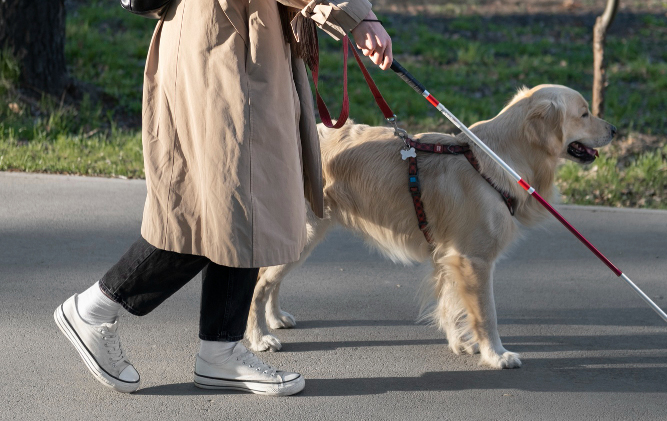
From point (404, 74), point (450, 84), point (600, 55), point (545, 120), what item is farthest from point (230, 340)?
point (450, 84)

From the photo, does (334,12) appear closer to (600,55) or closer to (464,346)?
(464,346)

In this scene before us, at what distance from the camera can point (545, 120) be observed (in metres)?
3.63

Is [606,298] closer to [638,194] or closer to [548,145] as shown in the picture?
[548,145]

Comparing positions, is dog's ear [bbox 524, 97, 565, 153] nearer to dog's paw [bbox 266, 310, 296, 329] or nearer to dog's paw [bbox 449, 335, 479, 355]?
dog's paw [bbox 449, 335, 479, 355]

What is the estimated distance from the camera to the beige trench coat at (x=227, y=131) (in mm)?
2732

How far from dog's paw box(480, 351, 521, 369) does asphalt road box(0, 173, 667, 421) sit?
45 mm

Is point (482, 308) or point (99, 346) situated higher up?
point (482, 308)

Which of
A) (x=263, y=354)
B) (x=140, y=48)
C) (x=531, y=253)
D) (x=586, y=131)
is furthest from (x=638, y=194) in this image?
(x=140, y=48)

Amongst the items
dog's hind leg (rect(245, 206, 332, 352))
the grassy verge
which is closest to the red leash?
dog's hind leg (rect(245, 206, 332, 352))

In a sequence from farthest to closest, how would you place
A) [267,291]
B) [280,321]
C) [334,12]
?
[280,321] → [267,291] → [334,12]

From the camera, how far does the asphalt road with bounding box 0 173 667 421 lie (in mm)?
3189

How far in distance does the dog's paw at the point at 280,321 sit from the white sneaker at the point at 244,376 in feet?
2.53

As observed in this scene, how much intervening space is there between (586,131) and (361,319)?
1.59 m

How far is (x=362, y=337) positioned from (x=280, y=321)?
1.51ft
